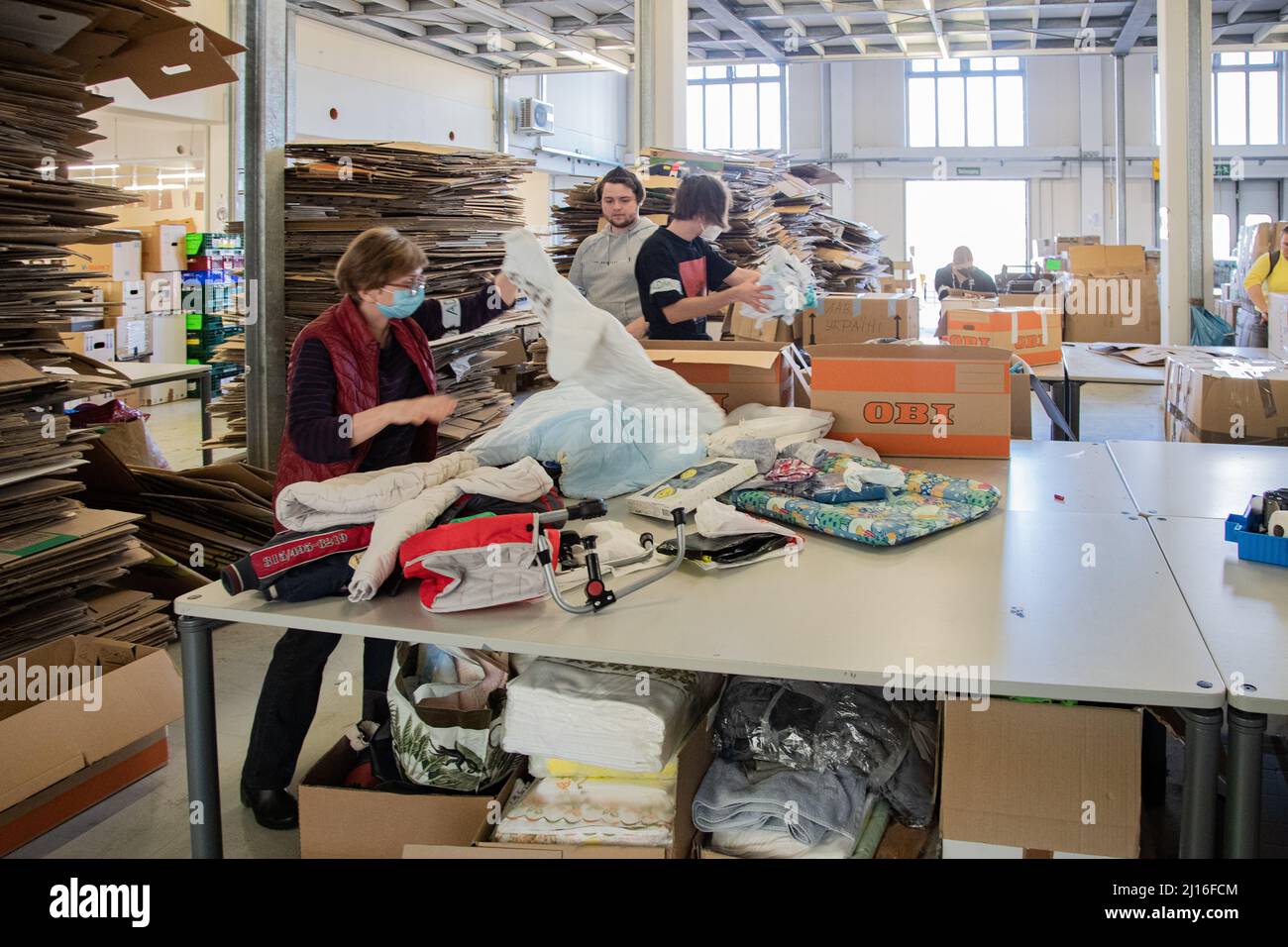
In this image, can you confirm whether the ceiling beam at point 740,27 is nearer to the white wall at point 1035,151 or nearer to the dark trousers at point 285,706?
the white wall at point 1035,151

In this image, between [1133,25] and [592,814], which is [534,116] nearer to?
[1133,25]

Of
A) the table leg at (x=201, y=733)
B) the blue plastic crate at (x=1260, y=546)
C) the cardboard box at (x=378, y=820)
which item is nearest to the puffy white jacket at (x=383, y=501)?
the table leg at (x=201, y=733)

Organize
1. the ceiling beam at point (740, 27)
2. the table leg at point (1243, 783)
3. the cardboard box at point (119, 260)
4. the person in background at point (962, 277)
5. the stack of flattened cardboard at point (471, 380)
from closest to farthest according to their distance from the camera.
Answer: the table leg at point (1243, 783)
the stack of flattened cardboard at point (471, 380)
the cardboard box at point (119, 260)
the person in background at point (962, 277)
the ceiling beam at point (740, 27)

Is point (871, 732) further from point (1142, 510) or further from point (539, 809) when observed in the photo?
point (1142, 510)

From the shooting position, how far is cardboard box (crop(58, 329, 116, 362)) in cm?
780

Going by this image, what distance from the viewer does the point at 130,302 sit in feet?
28.9

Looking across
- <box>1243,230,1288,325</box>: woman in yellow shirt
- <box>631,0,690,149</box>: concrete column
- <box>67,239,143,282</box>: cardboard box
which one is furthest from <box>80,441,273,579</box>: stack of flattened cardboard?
<box>1243,230,1288,325</box>: woman in yellow shirt

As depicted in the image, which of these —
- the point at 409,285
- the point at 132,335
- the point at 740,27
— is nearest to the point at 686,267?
the point at 409,285

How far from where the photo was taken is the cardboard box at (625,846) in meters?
1.88

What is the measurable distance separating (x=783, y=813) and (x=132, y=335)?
8.31 m

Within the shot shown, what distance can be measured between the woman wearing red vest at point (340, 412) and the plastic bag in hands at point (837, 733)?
0.90 m

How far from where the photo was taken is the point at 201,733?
200 centimetres

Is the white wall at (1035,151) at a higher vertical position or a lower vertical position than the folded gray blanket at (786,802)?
higher
